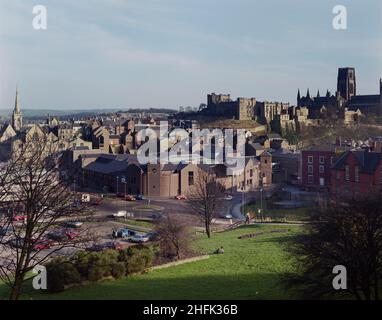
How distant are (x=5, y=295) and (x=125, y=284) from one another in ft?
8.80

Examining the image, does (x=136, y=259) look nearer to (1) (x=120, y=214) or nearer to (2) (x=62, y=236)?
(2) (x=62, y=236)

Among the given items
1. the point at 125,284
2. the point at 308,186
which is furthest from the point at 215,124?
the point at 125,284

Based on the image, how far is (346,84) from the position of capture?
8181 centimetres

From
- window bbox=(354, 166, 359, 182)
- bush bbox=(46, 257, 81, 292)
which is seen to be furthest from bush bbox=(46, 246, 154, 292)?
window bbox=(354, 166, 359, 182)

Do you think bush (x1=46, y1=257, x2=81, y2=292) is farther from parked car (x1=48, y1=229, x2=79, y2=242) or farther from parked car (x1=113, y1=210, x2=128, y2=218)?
parked car (x1=113, y1=210, x2=128, y2=218)

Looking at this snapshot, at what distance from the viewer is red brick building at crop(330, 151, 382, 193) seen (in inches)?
980

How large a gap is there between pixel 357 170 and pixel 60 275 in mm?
19238

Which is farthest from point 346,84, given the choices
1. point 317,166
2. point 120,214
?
point 120,214

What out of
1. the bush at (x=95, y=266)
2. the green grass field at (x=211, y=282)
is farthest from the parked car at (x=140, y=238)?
the bush at (x=95, y=266)

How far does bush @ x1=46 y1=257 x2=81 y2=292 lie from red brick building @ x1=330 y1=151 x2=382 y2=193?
16404 mm

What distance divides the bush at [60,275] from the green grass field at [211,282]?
8.6 inches
